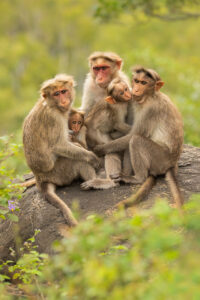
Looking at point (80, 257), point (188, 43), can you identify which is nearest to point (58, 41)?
point (188, 43)

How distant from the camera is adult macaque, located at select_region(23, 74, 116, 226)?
609cm

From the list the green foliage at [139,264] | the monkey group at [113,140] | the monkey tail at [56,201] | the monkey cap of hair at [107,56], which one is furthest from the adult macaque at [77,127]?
the green foliage at [139,264]

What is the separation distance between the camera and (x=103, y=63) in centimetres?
672

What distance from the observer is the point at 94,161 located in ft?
21.0

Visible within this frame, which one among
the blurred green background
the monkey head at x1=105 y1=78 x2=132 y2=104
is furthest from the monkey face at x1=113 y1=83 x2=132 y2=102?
the blurred green background

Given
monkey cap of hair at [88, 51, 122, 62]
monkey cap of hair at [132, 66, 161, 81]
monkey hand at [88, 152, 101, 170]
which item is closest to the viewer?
monkey cap of hair at [132, 66, 161, 81]

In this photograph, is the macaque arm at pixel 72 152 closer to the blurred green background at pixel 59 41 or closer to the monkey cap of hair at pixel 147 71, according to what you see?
the monkey cap of hair at pixel 147 71

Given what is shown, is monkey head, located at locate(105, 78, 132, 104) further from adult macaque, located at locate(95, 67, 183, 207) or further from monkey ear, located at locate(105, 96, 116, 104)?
adult macaque, located at locate(95, 67, 183, 207)

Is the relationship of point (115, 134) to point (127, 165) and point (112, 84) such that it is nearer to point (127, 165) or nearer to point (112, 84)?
point (127, 165)

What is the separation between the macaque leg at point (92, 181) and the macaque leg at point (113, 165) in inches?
3.2

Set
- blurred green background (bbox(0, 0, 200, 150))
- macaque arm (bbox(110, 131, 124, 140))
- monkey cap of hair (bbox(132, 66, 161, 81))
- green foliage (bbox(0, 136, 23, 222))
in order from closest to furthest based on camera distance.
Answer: green foliage (bbox(0, 136, 23, 222)), monkey cap of hair (bbox(132, 66, 161, 81)), macaque arm (bbox(110, 131, 124, 140)), blurred green background (bbox(0, 0, 200, 150))

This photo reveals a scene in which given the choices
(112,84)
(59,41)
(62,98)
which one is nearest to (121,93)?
(112,84)

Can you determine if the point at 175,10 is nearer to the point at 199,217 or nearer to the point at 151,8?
the point at 151,8

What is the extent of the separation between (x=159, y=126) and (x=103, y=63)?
114 centimetres
